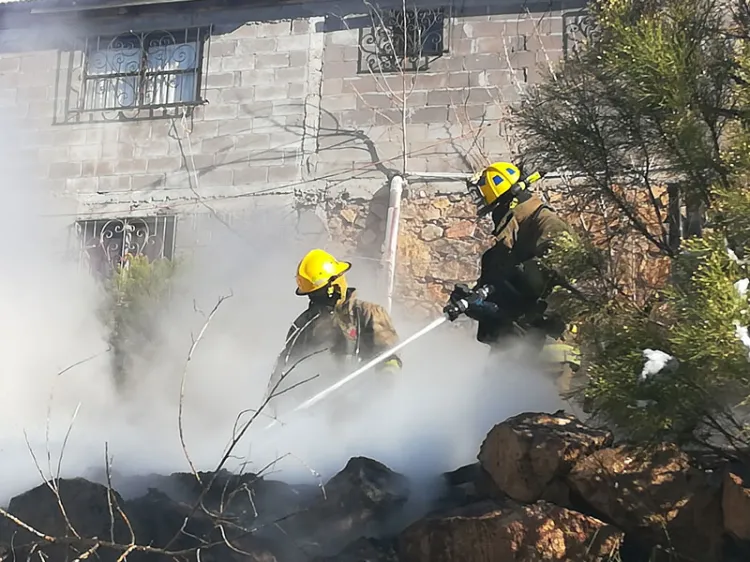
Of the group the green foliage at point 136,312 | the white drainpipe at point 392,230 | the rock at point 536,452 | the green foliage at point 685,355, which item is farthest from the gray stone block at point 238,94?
the green foliage at point 685,355

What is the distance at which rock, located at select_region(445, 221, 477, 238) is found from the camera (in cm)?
873

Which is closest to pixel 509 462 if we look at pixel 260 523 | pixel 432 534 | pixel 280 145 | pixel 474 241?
pixel 432 534

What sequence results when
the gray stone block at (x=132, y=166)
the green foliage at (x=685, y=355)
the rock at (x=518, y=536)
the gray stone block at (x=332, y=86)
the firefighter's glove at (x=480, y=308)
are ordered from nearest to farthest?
1. the green foliage at (x=685, y=355)
2. the rock at (x=518, y=536)
3. the firefighter's glove at (x=480, y=308)
4. the gray stone block at (x=332, y=86)
5. the gray stone block at (x=132, y=166)

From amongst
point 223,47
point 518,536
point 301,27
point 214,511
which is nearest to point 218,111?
point 223,47

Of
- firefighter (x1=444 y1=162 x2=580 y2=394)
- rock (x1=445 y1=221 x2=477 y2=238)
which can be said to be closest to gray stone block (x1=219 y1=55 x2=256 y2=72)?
rock (x1=445 y1=221 x2=477 y2=238)

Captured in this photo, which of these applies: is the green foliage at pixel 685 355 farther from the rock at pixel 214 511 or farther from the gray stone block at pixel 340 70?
the gray stone block at pixel 340 70

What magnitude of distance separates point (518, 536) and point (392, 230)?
5709 mm

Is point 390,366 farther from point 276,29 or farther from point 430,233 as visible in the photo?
point 276,29

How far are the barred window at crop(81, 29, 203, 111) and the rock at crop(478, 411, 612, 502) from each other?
7135mm

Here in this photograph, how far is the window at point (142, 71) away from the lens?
10000 mm

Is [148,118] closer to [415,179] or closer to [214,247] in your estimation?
[214,247]

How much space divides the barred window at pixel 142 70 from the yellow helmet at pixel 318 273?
4431mm

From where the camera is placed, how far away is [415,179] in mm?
9008

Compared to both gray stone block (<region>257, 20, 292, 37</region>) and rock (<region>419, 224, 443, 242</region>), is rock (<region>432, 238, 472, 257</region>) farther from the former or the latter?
gray stone block (<region>257, 20, 292, 37</region>)
